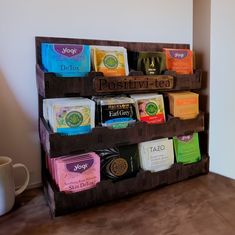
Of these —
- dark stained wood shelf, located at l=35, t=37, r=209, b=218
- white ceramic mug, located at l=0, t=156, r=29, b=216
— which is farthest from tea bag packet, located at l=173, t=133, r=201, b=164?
white ceramic mug, located at l=0, t=156, r=29, b=216

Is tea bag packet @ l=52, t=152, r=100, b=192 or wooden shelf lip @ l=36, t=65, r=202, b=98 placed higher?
wooden shelf lip @ l=36, t=65, r=202, b=98

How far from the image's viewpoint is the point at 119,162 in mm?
901

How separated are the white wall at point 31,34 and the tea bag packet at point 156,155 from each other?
396mm

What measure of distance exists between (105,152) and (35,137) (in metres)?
0.27

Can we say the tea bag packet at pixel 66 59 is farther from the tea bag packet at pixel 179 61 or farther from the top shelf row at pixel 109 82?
the tea bag packet at pixel 179 61

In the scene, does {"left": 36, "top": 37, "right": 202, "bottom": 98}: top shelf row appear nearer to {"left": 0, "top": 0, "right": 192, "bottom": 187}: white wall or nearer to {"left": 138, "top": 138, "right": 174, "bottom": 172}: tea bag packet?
{"left": 0, "top": 0, "right": 192, "bottom": 187}: white wall

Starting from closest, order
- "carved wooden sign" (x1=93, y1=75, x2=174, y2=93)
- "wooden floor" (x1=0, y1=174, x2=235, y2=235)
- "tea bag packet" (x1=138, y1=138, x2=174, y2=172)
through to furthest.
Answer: "wooden floor" (x1=0, y1=174, x2=235, y2=235) → "carved wooden sign" (x1=93, y1=75, x2=174, y2=93) → "tea bag packet" (x1=138, y1=138, x2=174, y2=172)

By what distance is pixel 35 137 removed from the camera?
3.12 ft

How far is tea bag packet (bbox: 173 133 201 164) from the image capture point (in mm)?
1021

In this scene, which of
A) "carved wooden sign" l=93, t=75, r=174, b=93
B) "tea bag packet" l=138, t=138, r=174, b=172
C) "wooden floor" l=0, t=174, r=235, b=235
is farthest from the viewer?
"tea bag packet" l=138, t=138, r=174, b=172

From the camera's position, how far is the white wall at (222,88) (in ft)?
3.18

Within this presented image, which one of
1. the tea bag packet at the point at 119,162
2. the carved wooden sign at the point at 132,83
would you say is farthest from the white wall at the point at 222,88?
the tea bag packet at the point at 119,162

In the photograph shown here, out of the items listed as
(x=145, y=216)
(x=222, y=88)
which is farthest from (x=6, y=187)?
(x=222, y=88)

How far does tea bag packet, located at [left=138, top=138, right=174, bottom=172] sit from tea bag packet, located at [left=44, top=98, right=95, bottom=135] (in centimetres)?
23
